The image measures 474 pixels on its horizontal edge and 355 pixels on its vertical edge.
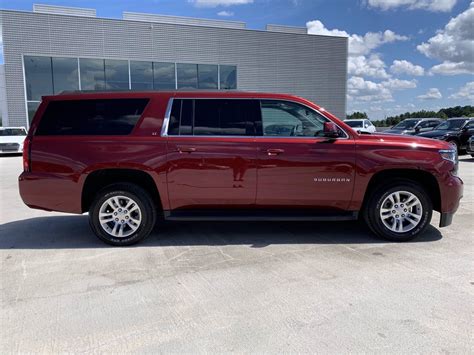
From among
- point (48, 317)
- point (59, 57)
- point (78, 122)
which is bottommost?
point (48, 317)

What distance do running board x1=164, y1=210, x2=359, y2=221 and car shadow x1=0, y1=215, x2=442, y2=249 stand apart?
35 centimetres

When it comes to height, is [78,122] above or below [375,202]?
above

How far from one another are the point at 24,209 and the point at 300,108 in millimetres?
5603

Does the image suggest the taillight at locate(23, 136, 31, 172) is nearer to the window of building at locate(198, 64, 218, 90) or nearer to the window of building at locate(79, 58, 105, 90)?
the window of building at locate(79, 58, 105, 90)

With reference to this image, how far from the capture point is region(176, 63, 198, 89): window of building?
25.4 meters

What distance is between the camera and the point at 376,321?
123 inches

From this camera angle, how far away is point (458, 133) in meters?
16.8

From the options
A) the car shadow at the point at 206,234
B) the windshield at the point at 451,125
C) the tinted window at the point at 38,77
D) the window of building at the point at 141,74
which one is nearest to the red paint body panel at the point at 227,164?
the car shadow at the point at 206,234

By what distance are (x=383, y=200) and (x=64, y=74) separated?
891 inches

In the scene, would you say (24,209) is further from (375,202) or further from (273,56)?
(273,56)

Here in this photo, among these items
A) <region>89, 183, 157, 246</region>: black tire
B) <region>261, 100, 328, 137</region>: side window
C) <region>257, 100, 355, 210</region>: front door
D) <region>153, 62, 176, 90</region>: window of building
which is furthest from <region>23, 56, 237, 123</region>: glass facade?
<region>89, 183, 157, 246</region>: black tire

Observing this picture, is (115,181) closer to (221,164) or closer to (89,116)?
(89,116)

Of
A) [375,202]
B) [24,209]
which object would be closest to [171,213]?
[375,202]

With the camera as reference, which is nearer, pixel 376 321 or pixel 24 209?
pixel 376 321
